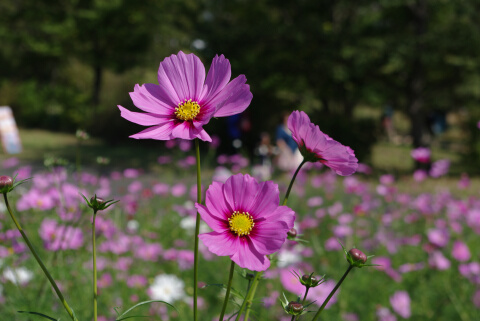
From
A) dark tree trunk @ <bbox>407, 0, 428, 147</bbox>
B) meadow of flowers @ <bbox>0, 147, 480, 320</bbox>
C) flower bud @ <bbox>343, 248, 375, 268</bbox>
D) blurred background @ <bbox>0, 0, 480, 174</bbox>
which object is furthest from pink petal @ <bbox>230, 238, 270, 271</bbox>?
dark tree trunk @ <bbox>407, 0, 428, 147</bbox>

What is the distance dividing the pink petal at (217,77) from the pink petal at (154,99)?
48 millimetres

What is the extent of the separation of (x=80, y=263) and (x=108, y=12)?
13.3m

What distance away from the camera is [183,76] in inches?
24.6

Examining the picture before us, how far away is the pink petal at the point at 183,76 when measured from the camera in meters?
0.62

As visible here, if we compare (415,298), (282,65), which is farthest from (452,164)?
(415,298)

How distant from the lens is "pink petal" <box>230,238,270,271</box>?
0.50 meters

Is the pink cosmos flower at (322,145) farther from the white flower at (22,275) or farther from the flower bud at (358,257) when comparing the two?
the white flower at (22,275)

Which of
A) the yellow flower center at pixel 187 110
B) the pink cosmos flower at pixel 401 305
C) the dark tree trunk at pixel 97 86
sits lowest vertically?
the pink cosmos flower at pixel 401 305

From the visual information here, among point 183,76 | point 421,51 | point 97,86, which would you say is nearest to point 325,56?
point 421,51

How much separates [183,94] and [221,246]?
0.22m

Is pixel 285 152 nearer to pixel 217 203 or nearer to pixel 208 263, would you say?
pixel 208 263

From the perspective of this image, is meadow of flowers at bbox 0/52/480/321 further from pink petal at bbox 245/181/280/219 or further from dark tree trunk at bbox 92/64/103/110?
dark tree trunk at bbox 92/64/103/110

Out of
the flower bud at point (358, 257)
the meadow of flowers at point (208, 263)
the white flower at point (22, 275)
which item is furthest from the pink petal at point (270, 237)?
the white flower at point (22, 275)

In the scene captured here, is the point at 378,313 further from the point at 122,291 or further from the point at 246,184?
the point at 246,184
